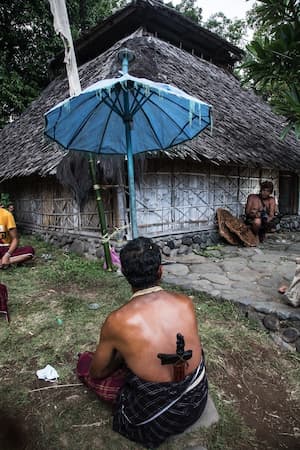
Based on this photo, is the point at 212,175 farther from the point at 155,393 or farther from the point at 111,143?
the point at 155,393

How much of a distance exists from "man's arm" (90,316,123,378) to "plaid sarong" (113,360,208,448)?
13 cm

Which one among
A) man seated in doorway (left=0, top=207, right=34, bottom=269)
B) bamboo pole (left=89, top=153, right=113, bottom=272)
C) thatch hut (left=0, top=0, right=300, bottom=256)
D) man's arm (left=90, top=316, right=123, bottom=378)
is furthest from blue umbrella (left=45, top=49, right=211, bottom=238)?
man's arm (left=90, top=316, right=123, bottom=378)

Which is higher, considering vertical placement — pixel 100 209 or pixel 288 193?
pixel 100 209

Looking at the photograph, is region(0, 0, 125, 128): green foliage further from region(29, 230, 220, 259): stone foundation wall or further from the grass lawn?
the grass lawn

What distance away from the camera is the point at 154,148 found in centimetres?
431

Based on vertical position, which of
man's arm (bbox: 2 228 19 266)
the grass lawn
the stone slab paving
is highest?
man's arm (bbox: 2 228 19 266)

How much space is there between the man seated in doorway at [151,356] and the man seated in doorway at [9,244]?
3.85 m

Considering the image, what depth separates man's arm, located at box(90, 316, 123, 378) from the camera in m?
1.59

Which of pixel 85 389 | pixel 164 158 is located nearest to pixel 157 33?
pixel 164 158

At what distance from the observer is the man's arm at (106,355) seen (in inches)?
62.4

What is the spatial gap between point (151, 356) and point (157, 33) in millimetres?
9755

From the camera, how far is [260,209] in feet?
22.4

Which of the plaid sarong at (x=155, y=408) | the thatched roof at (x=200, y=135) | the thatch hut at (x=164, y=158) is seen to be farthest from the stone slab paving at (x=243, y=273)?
the thatched roof at (x=200, y=135)

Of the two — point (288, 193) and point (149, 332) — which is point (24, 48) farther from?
point (149, 332)
